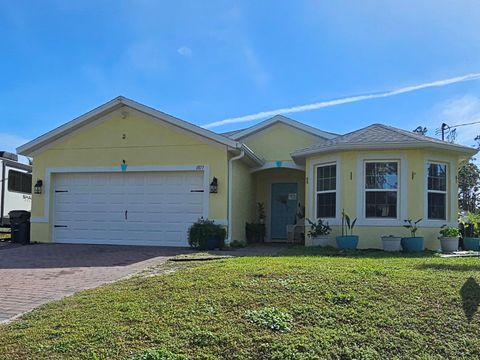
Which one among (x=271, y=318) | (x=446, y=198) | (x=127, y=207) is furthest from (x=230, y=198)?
(x=271, y=318)

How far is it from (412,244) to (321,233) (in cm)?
248

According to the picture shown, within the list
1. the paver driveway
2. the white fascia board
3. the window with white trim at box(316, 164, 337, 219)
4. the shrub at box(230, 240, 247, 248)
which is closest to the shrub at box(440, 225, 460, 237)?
the white fascia board

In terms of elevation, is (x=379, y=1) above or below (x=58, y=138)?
above

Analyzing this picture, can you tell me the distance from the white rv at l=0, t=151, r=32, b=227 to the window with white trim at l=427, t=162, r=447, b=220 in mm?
15059

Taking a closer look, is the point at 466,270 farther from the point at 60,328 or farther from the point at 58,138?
the point at 58,138

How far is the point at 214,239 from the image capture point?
42.5 feet

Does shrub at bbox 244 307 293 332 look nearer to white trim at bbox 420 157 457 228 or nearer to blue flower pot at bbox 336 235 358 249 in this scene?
blue flower pot at bbox 336 235 358 249

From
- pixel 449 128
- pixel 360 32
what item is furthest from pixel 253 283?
pixel 449 128

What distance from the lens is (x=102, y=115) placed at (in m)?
14.8

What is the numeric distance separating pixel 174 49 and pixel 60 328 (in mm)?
9753

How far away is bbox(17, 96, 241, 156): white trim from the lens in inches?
536

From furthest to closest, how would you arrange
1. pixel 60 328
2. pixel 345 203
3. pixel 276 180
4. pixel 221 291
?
pixel 276 180 → pixel 345 203 → pixel 221 291 → pixel 60 328

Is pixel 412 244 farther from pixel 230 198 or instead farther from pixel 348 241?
pixel 230 198

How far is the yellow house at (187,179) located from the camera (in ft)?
41.6
